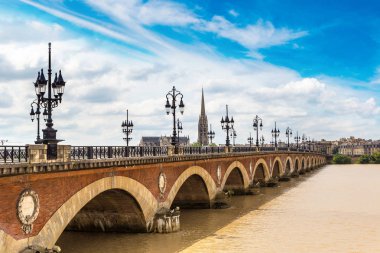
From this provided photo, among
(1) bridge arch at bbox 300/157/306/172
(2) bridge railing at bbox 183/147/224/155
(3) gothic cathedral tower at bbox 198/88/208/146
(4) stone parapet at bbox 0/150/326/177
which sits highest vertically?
(3) gothic cathedral tower at bbox 198/88/208/146

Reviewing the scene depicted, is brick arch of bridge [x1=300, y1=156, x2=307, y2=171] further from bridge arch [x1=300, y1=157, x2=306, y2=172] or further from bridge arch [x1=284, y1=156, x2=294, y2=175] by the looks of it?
bridge arch [x1=284, y1=156, x2=294, y2=175]

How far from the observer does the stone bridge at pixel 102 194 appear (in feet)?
52.5

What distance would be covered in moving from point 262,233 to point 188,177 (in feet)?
29.2

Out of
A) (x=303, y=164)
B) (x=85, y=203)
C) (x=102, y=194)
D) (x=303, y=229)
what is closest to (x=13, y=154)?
(x=85, y=203)

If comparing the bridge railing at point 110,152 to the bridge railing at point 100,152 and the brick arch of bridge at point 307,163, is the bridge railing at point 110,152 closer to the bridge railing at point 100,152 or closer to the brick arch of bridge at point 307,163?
the bridge railing at point 100,152

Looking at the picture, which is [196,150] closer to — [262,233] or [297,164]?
[262,233]

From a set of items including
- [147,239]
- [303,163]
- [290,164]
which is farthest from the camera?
[303,163]

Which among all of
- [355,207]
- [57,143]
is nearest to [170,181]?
[57,143]

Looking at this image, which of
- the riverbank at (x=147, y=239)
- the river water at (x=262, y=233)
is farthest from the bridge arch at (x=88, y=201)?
the river water at (x=262, y=233)

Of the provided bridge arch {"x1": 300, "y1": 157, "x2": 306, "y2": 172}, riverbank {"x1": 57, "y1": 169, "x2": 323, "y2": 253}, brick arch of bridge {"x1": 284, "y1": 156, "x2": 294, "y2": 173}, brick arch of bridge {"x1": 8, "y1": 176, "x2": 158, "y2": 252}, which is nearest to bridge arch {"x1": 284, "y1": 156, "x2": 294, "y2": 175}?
brick arch of bridge {"x1": 284, "y1": 156, "x2": 294, "y2": 173}

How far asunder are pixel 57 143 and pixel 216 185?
24.2 m

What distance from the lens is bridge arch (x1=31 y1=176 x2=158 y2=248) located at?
57.9 ft

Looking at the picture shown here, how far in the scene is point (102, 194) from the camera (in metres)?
26.1

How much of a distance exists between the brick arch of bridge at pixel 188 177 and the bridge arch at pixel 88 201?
231 centimetres
